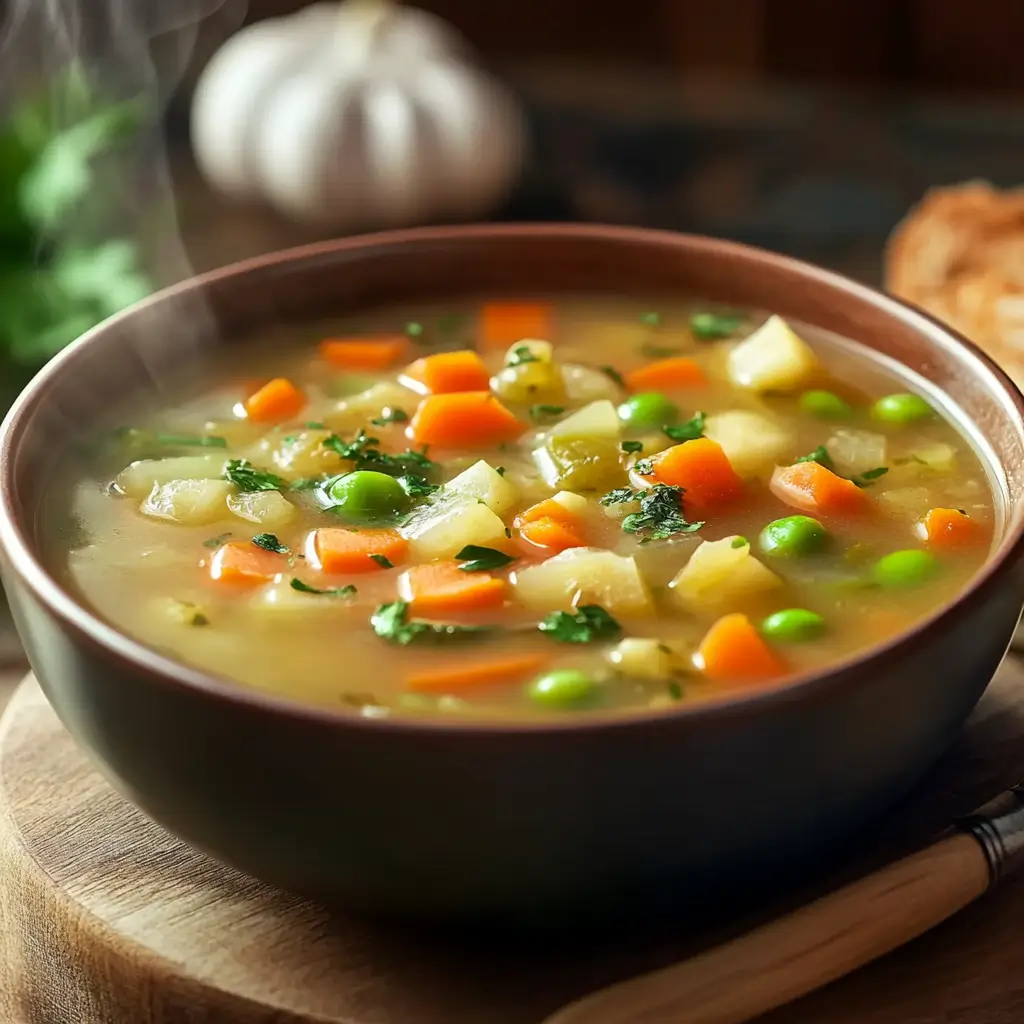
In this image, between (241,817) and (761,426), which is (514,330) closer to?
(761,426)

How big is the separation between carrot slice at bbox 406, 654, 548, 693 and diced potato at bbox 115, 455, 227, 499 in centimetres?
77

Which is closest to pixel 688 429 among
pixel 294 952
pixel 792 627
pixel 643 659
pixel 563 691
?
pixel 792 627

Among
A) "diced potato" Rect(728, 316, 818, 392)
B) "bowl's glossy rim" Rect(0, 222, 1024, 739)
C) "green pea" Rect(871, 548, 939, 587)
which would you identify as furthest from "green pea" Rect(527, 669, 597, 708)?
"diced potato" Rect(728, 316, 818, 392)

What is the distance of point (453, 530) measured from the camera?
101 inches

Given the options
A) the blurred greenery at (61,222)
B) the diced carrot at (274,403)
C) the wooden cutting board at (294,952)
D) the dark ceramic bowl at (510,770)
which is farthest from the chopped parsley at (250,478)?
the blurred greenery at (61,222)

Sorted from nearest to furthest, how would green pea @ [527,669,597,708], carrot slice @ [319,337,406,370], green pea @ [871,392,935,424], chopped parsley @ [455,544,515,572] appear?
green pea @ [527,669,597,708] → chopped parsley @ [455,544,515,572] → green pea @ [871,392,935,424] → carrot slice @ [319,337,406,370]

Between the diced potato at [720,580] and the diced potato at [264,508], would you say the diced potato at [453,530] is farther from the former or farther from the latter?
the diced potato at [720,580]

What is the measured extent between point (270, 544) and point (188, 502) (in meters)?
0.20

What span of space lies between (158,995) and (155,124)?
4.32 meters

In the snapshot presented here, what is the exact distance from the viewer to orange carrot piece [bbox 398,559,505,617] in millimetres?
2396

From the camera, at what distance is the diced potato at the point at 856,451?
2871 mm

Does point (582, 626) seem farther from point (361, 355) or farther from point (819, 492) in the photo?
point (361, 355)

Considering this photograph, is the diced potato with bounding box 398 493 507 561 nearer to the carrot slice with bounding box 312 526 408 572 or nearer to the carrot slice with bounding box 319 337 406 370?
the carrot slice with bounding box 312 526 408 572

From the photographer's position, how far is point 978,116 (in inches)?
273
